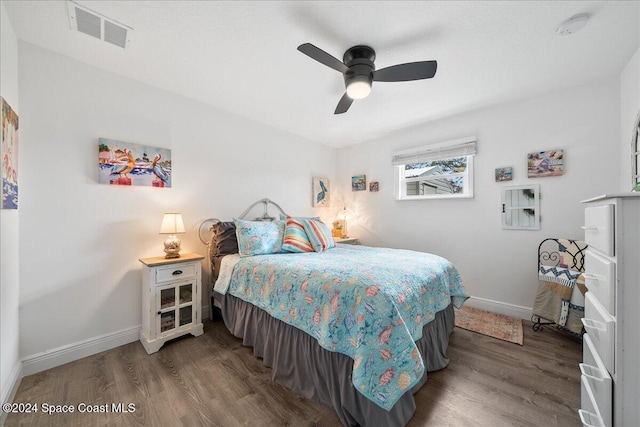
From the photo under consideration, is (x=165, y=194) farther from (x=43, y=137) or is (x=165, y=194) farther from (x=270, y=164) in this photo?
(x=270, y=164)

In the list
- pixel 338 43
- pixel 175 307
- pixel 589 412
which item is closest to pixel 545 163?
pixel 589 412

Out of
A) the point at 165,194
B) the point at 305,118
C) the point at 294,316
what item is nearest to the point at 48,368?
the point at 165,194

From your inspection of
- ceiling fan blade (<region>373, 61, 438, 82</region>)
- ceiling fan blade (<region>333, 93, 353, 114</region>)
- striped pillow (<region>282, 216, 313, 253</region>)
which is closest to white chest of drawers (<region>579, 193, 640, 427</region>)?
ceiling fan blade (<region>373, 61, 438, 82</region>)

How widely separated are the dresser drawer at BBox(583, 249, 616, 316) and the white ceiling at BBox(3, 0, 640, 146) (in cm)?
156

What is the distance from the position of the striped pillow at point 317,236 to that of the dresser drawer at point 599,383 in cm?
204

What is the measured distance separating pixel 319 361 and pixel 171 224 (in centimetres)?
182

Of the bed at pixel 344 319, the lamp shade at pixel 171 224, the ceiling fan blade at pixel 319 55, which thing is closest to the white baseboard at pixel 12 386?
the lamp shade at pixel 171 224

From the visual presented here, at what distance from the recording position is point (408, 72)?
1.81m

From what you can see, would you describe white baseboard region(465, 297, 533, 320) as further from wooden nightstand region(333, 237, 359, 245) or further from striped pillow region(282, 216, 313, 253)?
striped pillow region(282, 216, 313, 253)

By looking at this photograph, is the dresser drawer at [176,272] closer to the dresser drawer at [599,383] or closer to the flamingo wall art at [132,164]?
the flamingo wall art at [132,164]

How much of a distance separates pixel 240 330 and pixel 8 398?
4.63 feet

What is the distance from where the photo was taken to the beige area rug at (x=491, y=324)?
235 centimetres

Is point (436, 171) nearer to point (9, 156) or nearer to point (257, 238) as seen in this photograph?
point (257, 238)

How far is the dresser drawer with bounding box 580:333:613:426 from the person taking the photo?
0.92 metres
